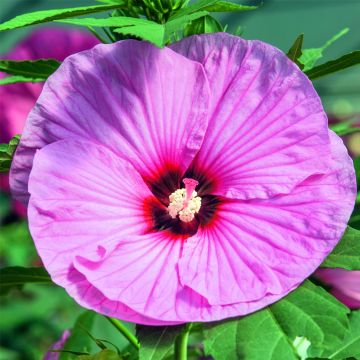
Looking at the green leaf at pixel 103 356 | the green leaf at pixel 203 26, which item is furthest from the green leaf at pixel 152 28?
the green leaf at pixel 103 356

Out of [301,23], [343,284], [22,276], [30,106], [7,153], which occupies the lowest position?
[301,23]

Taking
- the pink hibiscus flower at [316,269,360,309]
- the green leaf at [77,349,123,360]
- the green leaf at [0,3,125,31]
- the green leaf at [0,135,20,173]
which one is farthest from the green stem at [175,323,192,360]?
the green leaf at [0,3,125,31]

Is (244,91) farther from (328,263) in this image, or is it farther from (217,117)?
(328,263)

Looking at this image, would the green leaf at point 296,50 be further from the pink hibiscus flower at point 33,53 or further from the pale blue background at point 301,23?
the pale blue background at point 301,23

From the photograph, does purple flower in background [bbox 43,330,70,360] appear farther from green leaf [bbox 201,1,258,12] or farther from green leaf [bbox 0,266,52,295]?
green leaf [bbox 201,1,258,12]

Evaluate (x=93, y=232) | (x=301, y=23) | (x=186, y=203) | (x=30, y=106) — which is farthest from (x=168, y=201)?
(x=301, y=23)

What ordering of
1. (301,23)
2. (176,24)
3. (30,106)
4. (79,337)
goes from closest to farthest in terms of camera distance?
(176,24)
(79,337)
(30,106)
(301,23)

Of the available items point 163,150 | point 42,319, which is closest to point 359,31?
point 42,319

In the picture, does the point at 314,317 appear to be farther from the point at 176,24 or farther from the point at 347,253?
the point at 176,24
